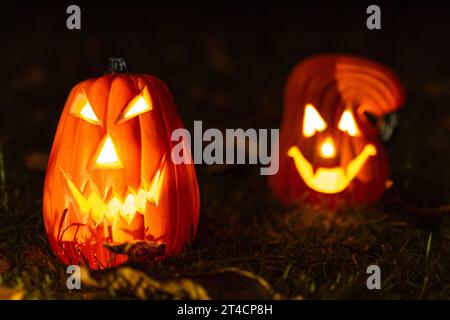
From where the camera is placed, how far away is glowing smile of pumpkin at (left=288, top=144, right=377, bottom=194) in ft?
12.5

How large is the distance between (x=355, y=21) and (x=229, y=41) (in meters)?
2.71

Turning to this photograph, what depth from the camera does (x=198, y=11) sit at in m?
11.8

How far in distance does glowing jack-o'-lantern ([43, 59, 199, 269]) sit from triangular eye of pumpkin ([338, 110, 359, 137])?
1246 mm

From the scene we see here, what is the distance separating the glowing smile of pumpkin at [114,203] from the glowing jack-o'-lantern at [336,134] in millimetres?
1235

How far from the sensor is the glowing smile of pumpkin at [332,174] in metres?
3.81

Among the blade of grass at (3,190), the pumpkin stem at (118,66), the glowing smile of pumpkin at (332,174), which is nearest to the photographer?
the pumpkin stem at (118,66)

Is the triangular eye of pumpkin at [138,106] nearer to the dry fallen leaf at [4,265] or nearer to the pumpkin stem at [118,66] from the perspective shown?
the pumpkin stem at [118,66]

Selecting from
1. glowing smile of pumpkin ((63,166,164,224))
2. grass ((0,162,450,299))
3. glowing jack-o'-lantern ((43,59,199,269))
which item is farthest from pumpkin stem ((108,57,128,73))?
grass ((0,162,450,299))

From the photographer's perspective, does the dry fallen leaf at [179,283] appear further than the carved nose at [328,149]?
A: No

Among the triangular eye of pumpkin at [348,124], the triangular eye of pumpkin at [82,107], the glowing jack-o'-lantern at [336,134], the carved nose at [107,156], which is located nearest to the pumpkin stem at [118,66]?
the triangular eye of pumpkin at [82,107]

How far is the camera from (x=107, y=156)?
9.48ft

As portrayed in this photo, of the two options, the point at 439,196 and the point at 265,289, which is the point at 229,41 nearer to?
the point at 439,196

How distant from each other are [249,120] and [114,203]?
115 inches

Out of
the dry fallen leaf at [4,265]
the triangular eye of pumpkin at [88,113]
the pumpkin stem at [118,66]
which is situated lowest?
the dry fallen leaf at [4,265]
